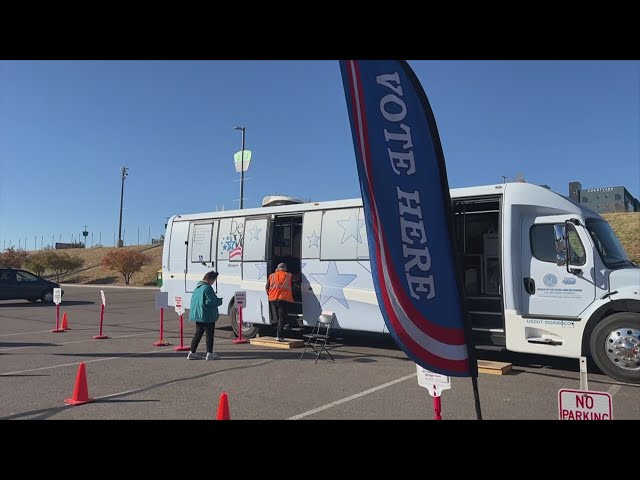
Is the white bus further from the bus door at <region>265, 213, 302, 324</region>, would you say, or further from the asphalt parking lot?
the asphalt parking lot

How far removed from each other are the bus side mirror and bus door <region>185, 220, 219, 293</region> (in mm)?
7848

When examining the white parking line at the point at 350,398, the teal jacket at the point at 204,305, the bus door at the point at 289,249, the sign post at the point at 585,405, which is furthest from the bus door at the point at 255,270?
the sign post at the point at 585,405

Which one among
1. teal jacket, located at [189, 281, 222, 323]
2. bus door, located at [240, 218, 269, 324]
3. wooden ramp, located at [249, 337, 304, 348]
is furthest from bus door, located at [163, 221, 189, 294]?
teal jacket, located at [189, 281, 222, 323]

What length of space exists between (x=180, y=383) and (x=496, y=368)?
4892 millimetres

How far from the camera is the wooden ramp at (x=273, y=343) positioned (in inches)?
419

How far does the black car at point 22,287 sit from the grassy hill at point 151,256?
17.0 meters

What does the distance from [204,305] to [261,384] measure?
2.35 meters

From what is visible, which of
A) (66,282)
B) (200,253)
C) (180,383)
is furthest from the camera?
(66,282)

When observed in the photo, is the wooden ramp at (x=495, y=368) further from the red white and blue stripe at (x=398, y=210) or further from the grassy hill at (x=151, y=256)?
the grassy hill at (x=151, y=256)

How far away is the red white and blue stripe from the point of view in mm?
3342

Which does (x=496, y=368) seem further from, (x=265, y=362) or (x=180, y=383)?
(x=180, y=383)

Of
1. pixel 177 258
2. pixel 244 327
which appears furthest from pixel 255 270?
pixel 177 258
